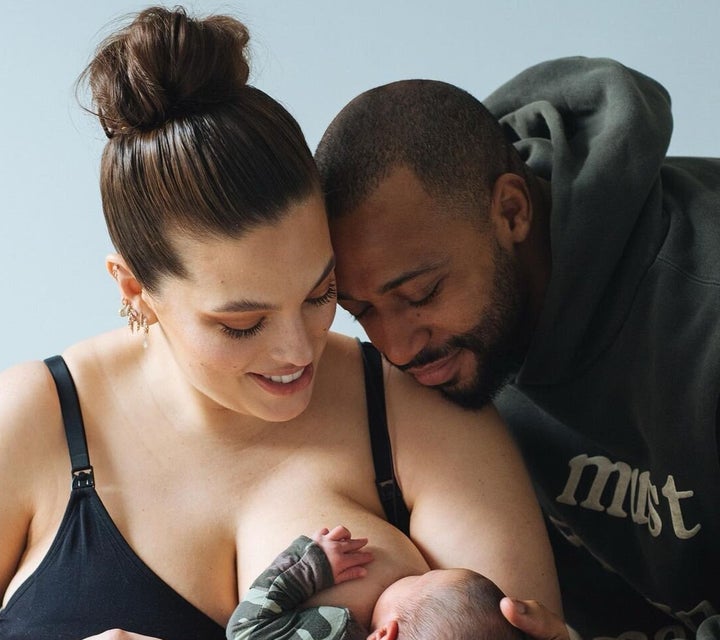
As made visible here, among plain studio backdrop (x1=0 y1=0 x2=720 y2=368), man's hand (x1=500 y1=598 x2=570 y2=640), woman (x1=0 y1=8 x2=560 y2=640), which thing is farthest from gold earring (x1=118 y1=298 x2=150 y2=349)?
plain studio backdrop (x1=0 y1=0 x2=720 y2=368)

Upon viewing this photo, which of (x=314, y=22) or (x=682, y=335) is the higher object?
(x=314, y=22)

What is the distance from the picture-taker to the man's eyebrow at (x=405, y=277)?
165 centimetres

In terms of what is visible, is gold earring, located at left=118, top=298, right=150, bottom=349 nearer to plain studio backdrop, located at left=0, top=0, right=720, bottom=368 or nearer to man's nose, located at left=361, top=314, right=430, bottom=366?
man's nose, located at left=361, top=314, right=430, bottom=366

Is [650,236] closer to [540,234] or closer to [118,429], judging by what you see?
[540,234]

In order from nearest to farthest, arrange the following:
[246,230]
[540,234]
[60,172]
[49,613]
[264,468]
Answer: [246,230] < [49,613] < [264,468] < [540,234] < [60,172]

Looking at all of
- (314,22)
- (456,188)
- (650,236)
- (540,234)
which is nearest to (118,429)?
(456,188)

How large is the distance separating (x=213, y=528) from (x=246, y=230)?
446 mm

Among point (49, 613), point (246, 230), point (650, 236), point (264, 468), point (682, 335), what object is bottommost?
point (49, 613)

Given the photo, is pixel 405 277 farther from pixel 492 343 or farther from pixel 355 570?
pixel 355 570

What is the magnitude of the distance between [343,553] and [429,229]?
483 mm

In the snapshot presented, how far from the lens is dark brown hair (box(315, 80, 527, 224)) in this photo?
165 cm

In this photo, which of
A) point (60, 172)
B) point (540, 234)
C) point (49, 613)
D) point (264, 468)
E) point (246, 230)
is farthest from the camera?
point (60, 172)

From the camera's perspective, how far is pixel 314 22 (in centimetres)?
252

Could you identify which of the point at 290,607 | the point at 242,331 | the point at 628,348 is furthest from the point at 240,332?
the point at 628,348
